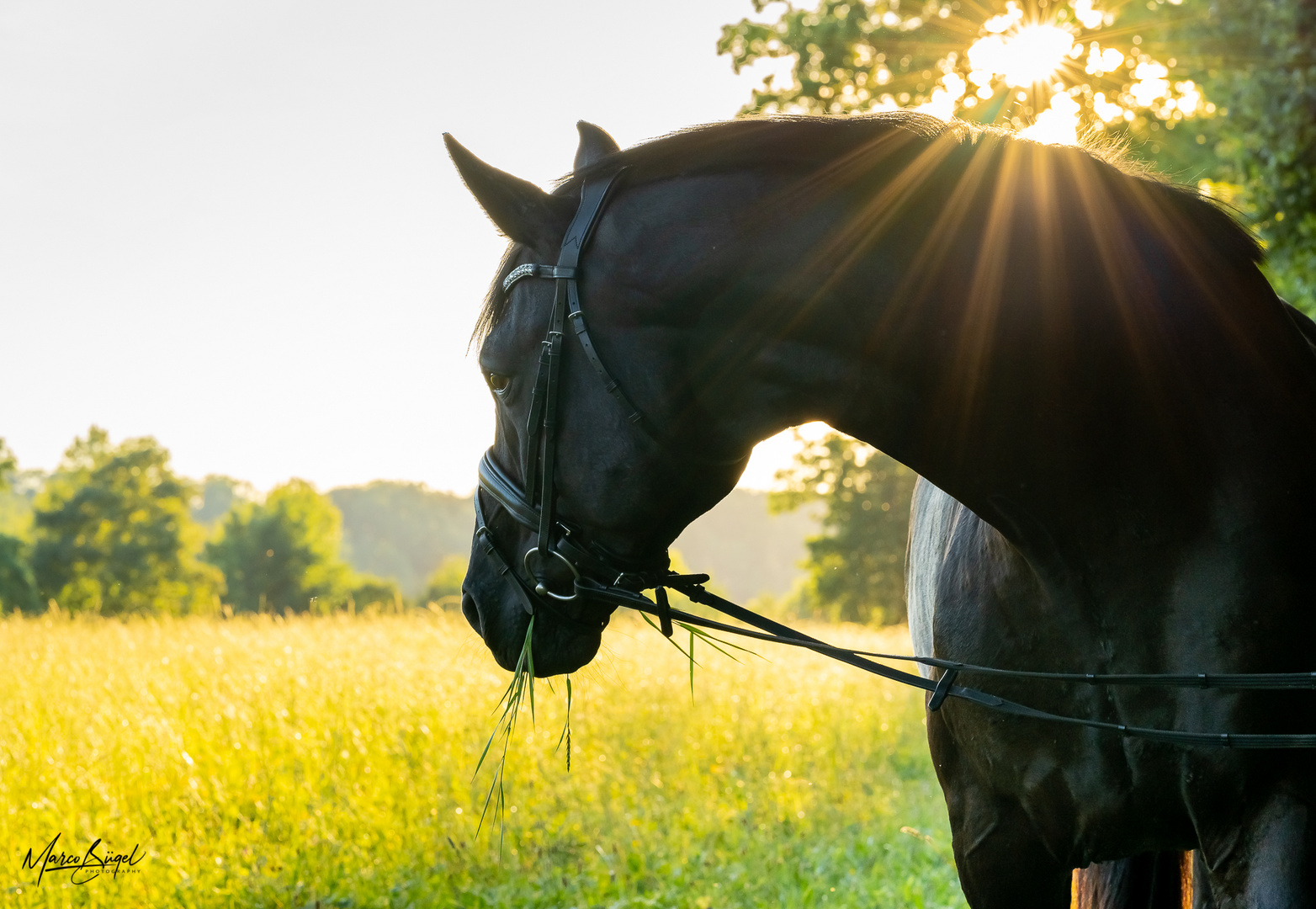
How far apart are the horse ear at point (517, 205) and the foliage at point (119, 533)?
42.6 m

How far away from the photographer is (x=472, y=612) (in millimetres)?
2182

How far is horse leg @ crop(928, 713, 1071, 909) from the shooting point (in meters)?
2.28

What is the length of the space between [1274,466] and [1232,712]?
47 centimetres

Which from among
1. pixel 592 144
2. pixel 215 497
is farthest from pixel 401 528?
pixel 592 144

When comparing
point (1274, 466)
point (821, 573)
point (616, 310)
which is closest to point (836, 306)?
point (616, 310)

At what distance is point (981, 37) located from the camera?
38.5 ft

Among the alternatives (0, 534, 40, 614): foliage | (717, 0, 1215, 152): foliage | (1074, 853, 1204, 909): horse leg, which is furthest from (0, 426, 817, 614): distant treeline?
(1074, 853, 1204, 909): horse leg

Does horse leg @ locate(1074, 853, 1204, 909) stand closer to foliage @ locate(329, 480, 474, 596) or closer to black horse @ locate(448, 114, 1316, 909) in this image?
black horse @ locate(448, 114, 1316, 909)

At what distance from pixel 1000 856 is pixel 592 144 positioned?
193cm

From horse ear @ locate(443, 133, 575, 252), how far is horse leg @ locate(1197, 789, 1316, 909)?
1.76 m

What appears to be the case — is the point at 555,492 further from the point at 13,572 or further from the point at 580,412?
Answer: the point at 13,572

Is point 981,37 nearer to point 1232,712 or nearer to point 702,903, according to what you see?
point 702,903

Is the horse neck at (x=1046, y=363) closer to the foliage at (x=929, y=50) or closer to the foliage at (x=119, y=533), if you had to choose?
the foliage at (x=929, y=50)

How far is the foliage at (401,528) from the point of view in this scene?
4269 inches
